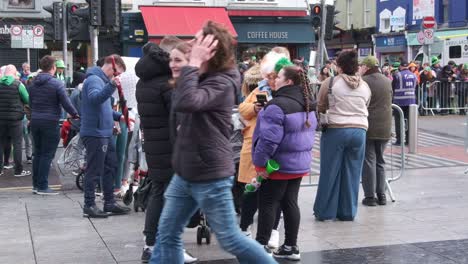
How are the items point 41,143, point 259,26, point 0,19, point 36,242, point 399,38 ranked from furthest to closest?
point 399,38 < point 259,26 < point 0,19 < point 41,143 < point 36,242

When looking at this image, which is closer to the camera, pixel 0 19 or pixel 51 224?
pixel 51 224

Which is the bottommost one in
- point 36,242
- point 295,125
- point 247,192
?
point 36,242

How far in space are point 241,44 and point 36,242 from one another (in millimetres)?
23620

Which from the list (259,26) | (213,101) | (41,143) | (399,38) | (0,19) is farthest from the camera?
(399,38)

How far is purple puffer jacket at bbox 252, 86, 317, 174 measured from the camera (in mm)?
6102

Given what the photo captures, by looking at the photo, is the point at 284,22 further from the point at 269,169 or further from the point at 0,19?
the point at 269,169

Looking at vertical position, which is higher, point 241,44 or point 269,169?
point 241,44

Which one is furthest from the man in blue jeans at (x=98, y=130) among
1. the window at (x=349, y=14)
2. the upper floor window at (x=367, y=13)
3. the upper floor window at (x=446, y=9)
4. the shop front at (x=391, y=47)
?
the window at (x=349, y=14)

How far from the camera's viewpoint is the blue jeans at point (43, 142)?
384 inches

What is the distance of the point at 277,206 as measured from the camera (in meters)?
6.32

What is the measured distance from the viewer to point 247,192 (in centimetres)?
662

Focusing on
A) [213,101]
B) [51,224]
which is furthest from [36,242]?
[213,101]

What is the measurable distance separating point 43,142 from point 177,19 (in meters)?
19.0

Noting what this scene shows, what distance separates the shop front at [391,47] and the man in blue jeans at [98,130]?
36.3 meters
